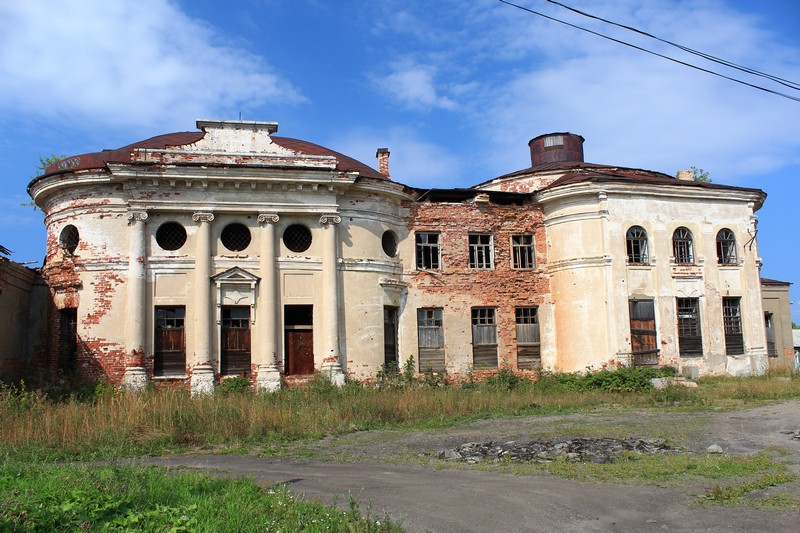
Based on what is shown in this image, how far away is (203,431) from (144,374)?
622 cm

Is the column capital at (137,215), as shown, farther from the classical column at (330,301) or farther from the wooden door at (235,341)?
Answer: the classical column at (330,301)

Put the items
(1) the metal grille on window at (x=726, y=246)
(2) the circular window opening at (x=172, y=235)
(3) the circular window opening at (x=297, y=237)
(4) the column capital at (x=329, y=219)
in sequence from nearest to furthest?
(2) the circular window opening at (x=172, y=235), (4) the column capital at (x=329, y=219), (3) the circular window opening at (x=297, y=237), (1) the metal grille on window at (x=726, y=246)

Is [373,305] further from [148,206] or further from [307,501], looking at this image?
[307,501]

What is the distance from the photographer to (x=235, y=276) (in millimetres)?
19812

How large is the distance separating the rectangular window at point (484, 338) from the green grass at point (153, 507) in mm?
14899

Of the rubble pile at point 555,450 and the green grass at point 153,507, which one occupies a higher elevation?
the green grass at point 153,507

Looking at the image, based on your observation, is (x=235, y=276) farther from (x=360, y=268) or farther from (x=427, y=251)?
(x=427, y=251)

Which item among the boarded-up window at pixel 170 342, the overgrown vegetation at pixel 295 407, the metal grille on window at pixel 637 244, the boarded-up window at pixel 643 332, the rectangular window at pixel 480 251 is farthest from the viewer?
the rectangular window at pixel 480 251

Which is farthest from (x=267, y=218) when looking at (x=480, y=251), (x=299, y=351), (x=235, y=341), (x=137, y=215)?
(x=480, y=251)

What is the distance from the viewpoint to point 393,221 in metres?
22.1

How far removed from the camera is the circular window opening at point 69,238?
20.1m

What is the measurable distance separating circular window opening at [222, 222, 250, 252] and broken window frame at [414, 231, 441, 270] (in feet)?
18.4

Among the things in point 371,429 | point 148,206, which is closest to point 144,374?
point 148,206

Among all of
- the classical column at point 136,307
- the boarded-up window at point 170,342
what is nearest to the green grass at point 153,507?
the classical column at point 136,307
